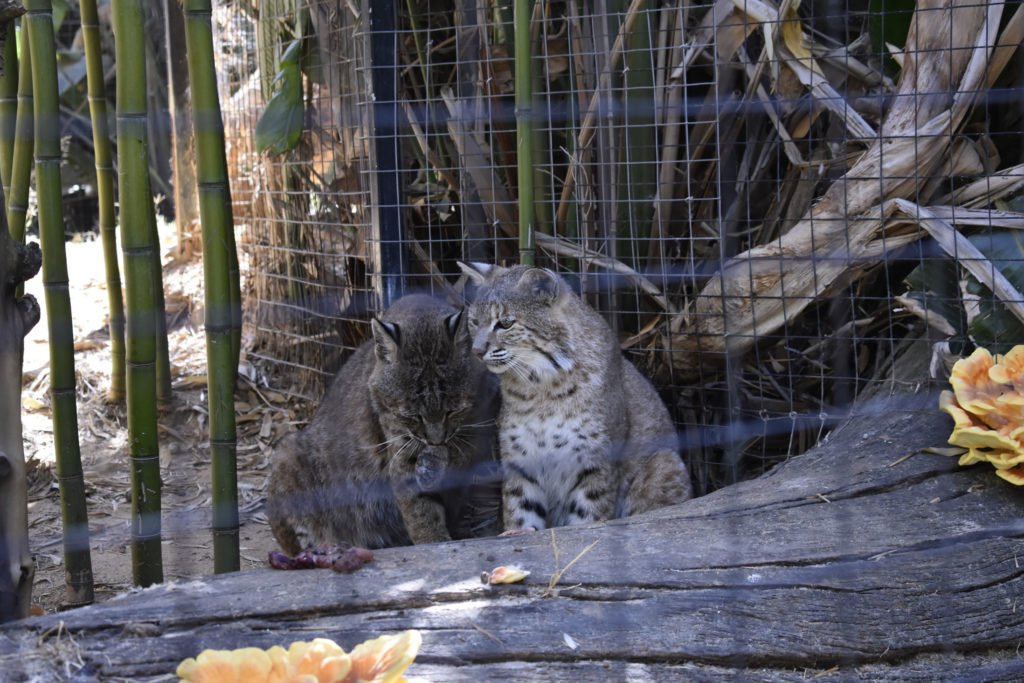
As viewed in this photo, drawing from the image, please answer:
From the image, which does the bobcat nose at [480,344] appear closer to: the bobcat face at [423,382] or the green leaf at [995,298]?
the bobcat face at [423,382]

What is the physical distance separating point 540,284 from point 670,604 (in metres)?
1.54

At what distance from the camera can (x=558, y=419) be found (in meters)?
3.73

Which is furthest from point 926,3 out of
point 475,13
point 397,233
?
point 397,233

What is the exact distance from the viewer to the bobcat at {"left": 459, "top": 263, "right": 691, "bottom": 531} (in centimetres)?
372

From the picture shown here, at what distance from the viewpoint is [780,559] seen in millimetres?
2676

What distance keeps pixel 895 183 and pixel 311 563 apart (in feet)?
8.96

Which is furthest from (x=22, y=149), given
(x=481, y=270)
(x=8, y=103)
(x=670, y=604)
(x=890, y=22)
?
(x=890, y=22)

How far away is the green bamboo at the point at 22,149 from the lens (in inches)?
129

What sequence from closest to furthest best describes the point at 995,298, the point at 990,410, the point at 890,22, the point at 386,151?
the point at 990,410
the point at 995,298
the point at 890,22
the point at 386,151

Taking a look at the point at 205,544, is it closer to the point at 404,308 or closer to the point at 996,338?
the point at 404,308

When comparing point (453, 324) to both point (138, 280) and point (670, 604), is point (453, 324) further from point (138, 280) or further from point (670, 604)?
point (670, 604)

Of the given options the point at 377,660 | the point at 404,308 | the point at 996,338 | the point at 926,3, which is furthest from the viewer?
the point at 404,308

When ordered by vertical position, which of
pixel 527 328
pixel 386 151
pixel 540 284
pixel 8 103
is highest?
pixel 8 103

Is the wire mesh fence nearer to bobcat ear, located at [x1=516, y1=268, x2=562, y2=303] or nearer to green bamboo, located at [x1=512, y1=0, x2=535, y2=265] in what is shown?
green bamboo, located at [x1=512, y1=0, x2=535, y2=265]
